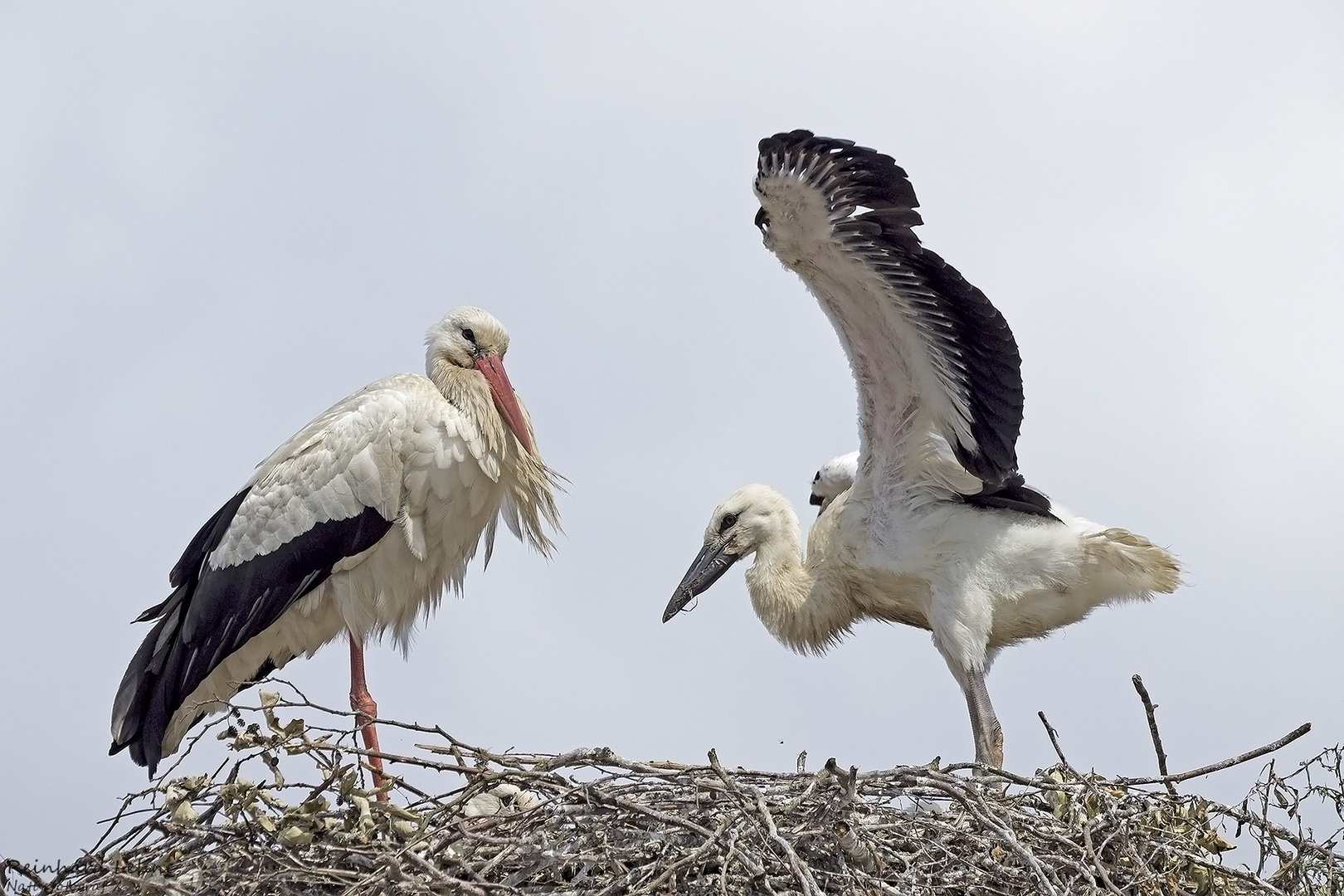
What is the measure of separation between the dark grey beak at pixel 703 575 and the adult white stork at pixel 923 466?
0.51m

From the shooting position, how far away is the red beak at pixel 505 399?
18.5 feet

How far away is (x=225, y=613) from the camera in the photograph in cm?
527

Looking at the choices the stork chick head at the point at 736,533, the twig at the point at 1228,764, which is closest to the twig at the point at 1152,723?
the twig at the point at 1228,764

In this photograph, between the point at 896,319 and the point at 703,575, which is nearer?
the point at 896,319

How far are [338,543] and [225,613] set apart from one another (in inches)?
17.9

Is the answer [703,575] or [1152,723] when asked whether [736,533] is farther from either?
[1152,723]

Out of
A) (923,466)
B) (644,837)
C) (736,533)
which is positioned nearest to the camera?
(644,837)

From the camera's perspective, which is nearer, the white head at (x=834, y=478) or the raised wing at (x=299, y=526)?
the raised wing at (x=299, y=526)

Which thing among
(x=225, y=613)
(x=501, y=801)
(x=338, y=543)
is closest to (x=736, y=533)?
(x=338, y=543)

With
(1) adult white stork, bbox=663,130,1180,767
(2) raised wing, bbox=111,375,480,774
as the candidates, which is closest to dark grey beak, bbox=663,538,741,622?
(1) adult white stork, bbox=663,130,1180,767

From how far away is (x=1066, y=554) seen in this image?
215 inches

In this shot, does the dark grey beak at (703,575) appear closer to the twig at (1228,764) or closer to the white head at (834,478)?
the white head at (834,478)

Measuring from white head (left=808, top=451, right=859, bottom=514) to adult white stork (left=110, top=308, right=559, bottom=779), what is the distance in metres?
1.62

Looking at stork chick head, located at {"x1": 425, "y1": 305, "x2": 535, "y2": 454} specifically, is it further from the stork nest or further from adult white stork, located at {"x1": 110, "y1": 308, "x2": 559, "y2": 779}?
the stork nest
